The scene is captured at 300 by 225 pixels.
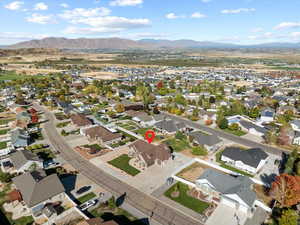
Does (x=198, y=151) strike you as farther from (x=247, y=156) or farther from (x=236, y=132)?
(x=236, y=132)

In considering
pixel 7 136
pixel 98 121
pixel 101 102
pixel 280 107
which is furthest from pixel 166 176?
pixel 280 107

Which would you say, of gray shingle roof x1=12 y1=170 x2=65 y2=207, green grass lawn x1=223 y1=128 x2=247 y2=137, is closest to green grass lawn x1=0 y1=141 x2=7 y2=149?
gray shingle roof x1=12 y1=170 x2=65 y2=207

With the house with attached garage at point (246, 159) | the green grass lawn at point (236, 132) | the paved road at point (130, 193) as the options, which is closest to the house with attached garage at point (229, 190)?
the paved road at point (130, 193)

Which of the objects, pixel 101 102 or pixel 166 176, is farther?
pixel 101 102

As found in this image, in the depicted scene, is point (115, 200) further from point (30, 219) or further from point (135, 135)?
point (135, 135)

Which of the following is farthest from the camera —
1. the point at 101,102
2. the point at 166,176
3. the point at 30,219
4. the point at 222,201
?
the point at 101,102

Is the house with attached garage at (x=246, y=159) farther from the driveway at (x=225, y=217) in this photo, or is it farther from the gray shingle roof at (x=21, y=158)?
the gray shingle roof at (x=21, y=158)
